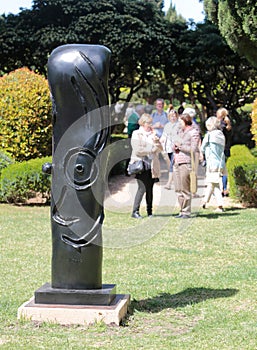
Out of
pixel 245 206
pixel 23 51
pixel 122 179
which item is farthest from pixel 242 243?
pixel 23 51

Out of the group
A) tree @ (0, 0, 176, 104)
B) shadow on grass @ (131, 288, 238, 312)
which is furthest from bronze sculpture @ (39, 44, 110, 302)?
tree @ (0, 0, 176, 104)

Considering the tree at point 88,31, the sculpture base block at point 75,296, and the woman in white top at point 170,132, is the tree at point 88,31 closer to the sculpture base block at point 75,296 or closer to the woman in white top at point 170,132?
the woman in white top at point 170,132

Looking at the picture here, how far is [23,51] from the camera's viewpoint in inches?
891

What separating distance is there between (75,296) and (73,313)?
156 millimetres

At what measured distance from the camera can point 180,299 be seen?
19.4ft

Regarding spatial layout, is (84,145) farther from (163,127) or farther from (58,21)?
(58,21)

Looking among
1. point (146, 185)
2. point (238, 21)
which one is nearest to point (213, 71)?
point (238, 21)

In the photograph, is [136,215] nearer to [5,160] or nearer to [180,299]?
[5,160]

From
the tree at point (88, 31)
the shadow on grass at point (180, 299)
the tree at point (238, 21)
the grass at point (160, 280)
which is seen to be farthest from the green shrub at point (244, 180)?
the tree at point (88, 31)

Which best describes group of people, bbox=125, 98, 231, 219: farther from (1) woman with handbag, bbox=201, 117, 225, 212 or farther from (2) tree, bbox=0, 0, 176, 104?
(2) tree, bbox=0, 0, 176, 104

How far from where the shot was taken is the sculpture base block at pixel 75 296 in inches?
202

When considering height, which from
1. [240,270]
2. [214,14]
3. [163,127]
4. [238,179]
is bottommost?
[240,270]

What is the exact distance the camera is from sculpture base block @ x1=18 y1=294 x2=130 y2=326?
5.02 meters

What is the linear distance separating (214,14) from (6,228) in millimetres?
9290
